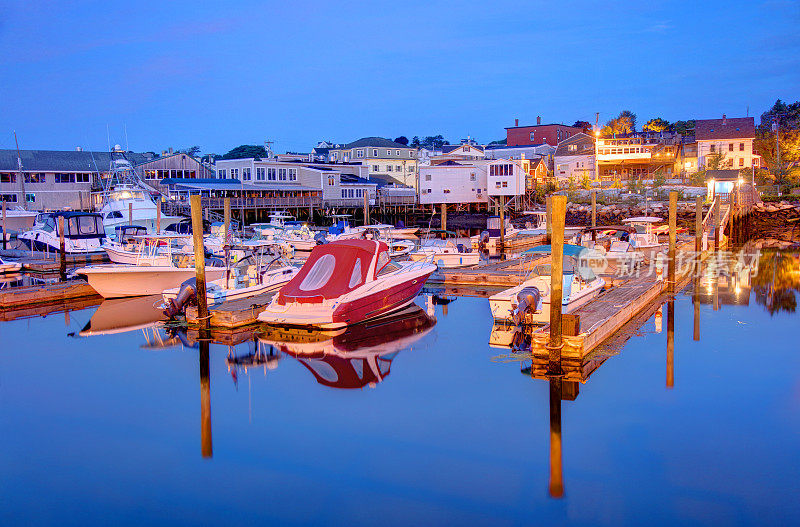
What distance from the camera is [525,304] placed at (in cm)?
1647

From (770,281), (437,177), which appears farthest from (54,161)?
(770,281)

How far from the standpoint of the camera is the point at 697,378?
1375cm

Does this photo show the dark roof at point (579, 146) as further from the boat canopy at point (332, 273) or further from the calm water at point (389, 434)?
the boat canopy at point (332, 273)

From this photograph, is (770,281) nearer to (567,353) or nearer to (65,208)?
(567,353)

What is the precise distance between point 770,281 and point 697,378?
50.0ft

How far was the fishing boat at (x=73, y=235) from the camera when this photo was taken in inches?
1395

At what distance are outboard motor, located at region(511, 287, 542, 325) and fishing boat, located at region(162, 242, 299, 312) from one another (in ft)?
27.1

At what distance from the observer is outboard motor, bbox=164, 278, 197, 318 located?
18308 mm

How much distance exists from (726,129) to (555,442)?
66.9 meters

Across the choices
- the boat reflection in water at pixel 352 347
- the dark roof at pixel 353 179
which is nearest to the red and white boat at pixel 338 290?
the boat reflection in water at pixel 352 347

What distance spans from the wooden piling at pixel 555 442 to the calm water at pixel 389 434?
0.30 feet

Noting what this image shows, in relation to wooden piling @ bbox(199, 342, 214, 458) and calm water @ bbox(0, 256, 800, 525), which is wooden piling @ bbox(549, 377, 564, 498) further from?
wooden piling @ bbox(199, 342, 214, 458)

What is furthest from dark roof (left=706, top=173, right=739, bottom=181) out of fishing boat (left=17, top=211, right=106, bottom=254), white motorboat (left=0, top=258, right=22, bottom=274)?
white motorboat (left=0, top=258, right=22, bottom=274)

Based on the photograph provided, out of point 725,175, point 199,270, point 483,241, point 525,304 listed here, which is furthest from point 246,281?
point 725,175
